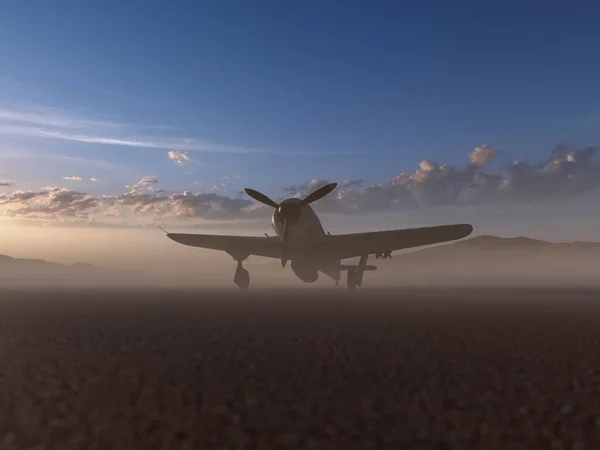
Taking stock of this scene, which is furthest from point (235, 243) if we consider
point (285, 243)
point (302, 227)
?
point (302, 227)

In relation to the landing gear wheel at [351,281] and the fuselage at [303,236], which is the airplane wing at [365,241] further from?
the landing gear wheel at [351,281]

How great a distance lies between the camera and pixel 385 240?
1363 inches

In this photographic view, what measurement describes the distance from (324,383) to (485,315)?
11.7m

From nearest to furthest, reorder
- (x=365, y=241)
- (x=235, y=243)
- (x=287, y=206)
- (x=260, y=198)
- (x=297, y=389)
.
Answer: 1. (x=297, y=389)
2. (x=287, y=206)
3. (x=260, y=198)
4. (x=365, y=241)
5. (x=235, y=243)

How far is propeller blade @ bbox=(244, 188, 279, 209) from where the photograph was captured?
31.3 meters

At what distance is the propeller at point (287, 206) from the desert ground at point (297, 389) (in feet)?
60.9

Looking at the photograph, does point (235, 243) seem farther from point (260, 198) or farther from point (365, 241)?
point (365, 241)

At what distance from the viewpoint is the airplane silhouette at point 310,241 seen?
30609 millimetres

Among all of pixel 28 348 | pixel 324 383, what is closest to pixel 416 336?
pixel 324 383

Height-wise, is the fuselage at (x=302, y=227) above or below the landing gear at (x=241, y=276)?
above

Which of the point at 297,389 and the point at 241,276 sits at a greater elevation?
the point at 241,276

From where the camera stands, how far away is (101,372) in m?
6.84

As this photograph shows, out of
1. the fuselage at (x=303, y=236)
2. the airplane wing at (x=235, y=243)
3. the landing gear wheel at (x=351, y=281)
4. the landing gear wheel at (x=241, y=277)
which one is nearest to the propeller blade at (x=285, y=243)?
the fuselage at (x=303, y=236)

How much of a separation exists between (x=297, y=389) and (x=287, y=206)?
24.3m
